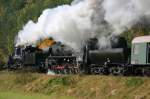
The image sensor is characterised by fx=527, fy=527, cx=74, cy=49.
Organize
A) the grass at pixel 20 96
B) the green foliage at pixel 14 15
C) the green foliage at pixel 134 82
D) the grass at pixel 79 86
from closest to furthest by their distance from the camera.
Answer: the grass at pixel 79 86
the green foliage at pixel 134 82
the grass at pixel 20 96
the green foliage at pixel 14 15

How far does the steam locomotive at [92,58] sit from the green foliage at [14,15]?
36202 millimetres

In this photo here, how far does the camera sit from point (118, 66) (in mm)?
35781

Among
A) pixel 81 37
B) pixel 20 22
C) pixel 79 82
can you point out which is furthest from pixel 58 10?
pixel 20 22

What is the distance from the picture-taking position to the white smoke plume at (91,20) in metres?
33.2

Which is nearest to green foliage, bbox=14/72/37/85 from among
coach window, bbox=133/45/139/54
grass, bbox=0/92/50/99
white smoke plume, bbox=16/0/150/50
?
grass, bbox=0/92/50/99

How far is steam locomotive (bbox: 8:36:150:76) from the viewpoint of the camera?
34.0 meters

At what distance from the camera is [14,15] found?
Answer: 113562 mm

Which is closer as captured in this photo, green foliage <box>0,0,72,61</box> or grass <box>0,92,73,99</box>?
grass <box>0,92,73,99</box>

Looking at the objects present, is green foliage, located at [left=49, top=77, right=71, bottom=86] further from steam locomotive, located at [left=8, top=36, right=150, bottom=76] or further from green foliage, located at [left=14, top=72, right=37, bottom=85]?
steam locomotive, located at [left=8, top=36, right=150, bottom=76]

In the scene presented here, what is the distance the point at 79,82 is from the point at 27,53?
1466cm

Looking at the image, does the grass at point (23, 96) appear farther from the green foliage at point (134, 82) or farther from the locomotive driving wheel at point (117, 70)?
the locomotive driving wheel at point (117, 70)

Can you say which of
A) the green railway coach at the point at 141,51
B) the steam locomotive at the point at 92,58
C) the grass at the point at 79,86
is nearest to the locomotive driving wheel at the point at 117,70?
the steam locomotive at the point at 92,58

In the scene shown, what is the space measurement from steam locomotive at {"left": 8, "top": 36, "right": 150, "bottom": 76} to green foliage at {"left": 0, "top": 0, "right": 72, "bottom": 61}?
3620 centimetres

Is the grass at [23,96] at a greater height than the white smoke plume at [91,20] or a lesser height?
lesser
